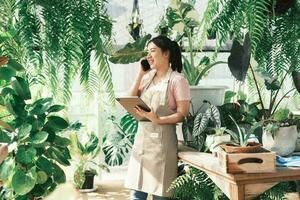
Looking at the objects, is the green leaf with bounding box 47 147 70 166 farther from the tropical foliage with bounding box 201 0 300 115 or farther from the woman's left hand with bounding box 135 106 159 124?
the tropical foliage with bounding box 201 0 300 115

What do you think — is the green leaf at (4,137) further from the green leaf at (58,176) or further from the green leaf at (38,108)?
the green leaf at (58,176)

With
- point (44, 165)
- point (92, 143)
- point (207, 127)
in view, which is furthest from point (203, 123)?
point (92, 143)

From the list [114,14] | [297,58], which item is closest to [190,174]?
[297,58]

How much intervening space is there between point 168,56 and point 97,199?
1800 millimetres

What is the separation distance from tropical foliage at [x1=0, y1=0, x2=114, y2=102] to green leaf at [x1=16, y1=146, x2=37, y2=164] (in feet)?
5.40

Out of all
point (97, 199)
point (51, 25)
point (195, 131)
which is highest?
point (51, 25)

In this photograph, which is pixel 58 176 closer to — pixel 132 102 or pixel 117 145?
pixel 117 145

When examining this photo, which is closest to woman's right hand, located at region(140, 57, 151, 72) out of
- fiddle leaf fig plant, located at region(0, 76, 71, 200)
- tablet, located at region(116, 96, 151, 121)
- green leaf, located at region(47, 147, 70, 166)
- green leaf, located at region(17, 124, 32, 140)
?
tablet, located at region(116, 96, 151, 121)

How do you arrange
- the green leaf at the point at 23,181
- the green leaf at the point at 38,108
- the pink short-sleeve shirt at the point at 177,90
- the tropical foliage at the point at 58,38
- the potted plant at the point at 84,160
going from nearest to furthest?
the tropical foliage at the point at 58,38 → the pink short-sleeve shirt at the point at 177,90 → the green leaf at the point at 23,181 → the green leaf at the point at 38,108 → the potted plant at the point at 84,160

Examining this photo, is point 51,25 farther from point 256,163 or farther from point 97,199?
point 97,199

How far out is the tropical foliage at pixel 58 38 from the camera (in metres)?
0.81

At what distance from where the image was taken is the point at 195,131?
2.03 meters

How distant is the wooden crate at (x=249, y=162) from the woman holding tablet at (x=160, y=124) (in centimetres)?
54

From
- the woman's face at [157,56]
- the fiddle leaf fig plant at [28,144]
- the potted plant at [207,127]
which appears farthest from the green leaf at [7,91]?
the potted plant at [207,127]
